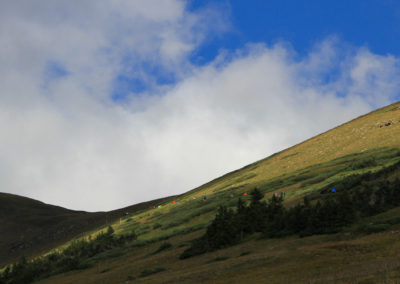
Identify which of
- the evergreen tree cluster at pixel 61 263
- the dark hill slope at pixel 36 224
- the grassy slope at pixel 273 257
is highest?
the dark hill slope at pixel 36 224

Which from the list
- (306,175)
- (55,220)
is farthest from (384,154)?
(55,220)

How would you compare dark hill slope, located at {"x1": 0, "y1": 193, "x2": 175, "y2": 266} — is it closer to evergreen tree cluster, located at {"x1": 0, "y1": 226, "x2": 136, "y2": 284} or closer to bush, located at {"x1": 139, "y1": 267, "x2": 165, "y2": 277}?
evergreen tree cluster, located at {"x1": 0, "y1": 226, "x2": 136, "y2": 284}

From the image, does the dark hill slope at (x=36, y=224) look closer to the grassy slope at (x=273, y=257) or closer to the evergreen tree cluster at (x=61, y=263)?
the evergreen tree cluster at (x=61, y=263)

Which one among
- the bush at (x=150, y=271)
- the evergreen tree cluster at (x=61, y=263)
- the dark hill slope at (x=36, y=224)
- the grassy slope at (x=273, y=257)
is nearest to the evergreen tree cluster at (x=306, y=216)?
the grassy slope at (x=273, y=257)

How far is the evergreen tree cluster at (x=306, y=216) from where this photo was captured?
22.1 metres

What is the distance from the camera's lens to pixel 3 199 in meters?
123

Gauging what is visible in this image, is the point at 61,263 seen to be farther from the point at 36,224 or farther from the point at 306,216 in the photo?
Answer: the point at 36,224

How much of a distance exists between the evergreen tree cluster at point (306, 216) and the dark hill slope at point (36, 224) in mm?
47984

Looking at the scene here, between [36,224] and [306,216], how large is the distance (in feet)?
302

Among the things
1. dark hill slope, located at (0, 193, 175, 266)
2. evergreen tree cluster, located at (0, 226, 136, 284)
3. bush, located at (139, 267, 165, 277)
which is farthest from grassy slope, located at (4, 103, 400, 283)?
Answer: dark hill slope, located at (0, 193, 175, 266)

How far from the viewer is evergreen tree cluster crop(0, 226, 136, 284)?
1486 inches

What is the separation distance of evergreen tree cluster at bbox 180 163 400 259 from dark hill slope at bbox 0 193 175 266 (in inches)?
1889

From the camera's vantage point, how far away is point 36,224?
10106 cm

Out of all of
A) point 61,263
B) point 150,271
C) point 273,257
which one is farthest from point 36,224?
point 273,257
